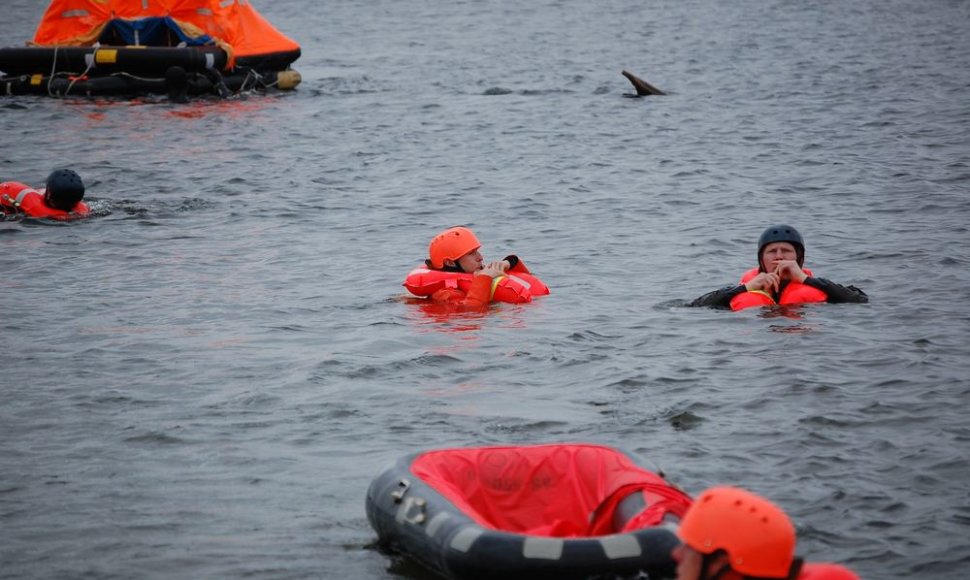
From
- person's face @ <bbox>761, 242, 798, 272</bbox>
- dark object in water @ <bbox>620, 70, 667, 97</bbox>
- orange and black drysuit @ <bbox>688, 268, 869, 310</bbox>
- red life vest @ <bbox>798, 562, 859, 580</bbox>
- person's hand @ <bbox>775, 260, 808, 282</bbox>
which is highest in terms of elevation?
red life vest @ <bbox>798, 562, 859, 580</bbox>

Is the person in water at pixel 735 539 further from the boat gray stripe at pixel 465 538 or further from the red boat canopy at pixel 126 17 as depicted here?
the red boat canopy at pixel 126 17

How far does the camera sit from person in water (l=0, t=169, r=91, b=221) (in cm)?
1555

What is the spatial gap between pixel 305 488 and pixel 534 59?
94.5 feet

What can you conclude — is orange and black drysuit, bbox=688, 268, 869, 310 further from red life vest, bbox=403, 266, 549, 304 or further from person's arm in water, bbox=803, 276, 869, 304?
red life vest, bbox=403, 266, 549, 304

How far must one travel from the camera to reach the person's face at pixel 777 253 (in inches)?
432

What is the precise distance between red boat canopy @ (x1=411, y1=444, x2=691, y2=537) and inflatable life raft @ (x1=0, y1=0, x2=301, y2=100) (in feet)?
68.2

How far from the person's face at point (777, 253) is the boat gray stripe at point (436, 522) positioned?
5.87 m

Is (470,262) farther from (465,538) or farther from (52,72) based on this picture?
(52,72)

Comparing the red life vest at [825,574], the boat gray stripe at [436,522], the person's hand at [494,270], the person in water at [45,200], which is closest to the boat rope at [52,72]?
the person in water at [45,200]

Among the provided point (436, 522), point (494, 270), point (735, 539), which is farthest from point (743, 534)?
point (494, 270)

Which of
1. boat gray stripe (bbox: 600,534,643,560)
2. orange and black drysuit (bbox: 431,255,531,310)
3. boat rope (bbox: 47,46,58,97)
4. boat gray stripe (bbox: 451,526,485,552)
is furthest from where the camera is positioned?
boat rope (bbox: 47,46,58,97)

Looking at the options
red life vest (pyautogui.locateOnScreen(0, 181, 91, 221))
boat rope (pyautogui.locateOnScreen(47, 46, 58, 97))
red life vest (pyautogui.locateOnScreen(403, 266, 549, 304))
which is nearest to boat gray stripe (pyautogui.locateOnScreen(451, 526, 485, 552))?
red life vest (pyautogui.locateOnScreen(403, 266, 549, 304))

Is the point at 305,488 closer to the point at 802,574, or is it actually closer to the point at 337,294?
the point at 802,574

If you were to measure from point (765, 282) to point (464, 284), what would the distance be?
8.65 feet
